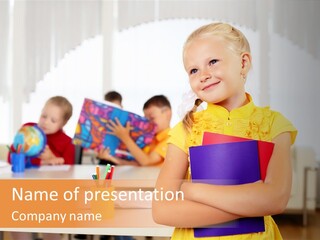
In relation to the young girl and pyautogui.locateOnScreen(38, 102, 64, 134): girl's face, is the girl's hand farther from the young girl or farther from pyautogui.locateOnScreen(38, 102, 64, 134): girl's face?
the young girl

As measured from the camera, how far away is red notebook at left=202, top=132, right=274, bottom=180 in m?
0.58

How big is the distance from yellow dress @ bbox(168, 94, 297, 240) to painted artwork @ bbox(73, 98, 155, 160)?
4.13ft

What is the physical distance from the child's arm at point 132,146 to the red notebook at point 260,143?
1.30 m

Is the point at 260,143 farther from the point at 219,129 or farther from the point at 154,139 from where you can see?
the point at 154,139

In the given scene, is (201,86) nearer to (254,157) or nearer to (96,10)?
(254,157)

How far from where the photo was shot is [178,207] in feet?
1.94

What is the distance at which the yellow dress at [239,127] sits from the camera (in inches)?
23.1

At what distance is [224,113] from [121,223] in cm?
43

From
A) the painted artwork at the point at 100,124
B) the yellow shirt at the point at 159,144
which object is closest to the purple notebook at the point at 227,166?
the painted artwork at the point at 100,124

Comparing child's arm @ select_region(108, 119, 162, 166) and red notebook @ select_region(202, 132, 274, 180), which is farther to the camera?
child's arm @ select_region(108, 119, 162, 166)

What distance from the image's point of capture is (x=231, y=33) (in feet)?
1.95

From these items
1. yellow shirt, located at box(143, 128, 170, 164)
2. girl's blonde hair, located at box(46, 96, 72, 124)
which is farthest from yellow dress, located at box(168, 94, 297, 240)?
girl's blonde hair, located at box(46, 96, 72, 124)

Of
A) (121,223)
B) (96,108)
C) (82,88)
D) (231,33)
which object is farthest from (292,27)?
(82,88)

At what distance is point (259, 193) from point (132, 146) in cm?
145
